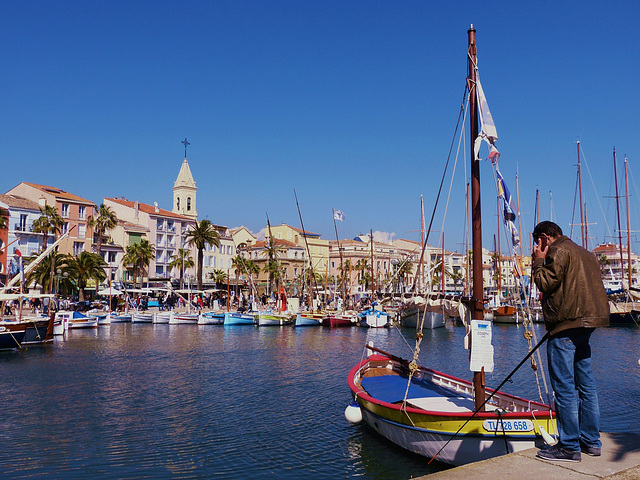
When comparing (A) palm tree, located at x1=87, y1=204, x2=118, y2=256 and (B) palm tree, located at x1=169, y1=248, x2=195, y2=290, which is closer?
(A) palm tree, located at x1=87, y1=204, x2=118, y2=256

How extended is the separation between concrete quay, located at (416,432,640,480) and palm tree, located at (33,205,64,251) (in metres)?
75.5

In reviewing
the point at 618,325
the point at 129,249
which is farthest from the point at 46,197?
the point at 618,325

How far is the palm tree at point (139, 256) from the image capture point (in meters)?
87.0

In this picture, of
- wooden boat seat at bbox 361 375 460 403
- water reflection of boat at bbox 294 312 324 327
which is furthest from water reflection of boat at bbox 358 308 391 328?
wooden boat seat at bbox 361 375 460 403

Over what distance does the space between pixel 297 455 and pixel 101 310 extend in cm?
5957

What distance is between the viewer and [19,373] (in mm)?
26797

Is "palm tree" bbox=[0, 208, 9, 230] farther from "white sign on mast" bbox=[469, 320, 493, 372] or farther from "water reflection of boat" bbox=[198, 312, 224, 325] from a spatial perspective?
"white sign on mast" bbox=[469, 320, 493, 372]

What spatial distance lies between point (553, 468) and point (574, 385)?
1176mm

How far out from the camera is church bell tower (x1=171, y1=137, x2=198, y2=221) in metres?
116

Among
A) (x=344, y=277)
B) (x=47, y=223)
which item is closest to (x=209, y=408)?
(x=344, y=277)

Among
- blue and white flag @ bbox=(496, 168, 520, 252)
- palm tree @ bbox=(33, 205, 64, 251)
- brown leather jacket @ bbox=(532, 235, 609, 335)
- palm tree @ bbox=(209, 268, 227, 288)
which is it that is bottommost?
brown leather jacket @ bbox=(532, 235, 609, 335)

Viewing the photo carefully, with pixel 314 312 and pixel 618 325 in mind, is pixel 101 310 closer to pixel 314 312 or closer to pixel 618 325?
pixel 314 312

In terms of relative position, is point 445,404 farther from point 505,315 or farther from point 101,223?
point 101,223

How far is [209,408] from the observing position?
1934cm
